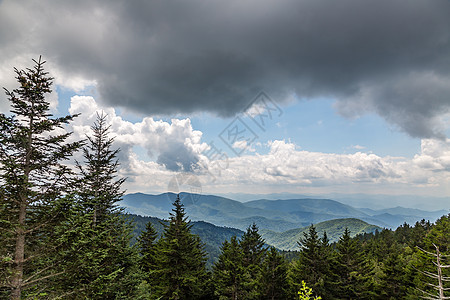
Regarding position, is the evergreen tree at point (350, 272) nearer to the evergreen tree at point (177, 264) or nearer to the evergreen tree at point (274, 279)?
the evergreen tree at point (274, 279)

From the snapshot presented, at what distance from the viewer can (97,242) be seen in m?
14.8

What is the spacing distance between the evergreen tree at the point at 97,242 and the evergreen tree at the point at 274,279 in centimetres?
2036

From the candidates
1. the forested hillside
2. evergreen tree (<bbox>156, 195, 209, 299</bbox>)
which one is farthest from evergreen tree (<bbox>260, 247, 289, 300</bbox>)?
evergreen tree (<bbox>156, 195, 209, 299</bbox>)

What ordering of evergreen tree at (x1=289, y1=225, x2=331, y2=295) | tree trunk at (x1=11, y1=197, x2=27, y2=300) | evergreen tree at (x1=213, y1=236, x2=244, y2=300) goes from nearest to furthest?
tree trunk at (x1=11, y1=197, x2=27, y2=300) < evergreen tree at (x1=213, y1=236, x2=244, y2=300) < evergreen tree at (x1=289, y1=225, x2=331, y2=295)

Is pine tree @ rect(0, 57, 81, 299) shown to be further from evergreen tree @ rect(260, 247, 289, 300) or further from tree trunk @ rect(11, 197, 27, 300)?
evergreen tree @ rect(260, 247, 289, 300)

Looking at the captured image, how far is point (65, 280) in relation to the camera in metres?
11.1

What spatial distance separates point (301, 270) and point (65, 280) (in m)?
28.3

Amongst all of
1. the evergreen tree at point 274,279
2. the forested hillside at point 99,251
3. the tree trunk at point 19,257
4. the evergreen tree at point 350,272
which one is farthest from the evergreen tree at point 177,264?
the evergreen tree at point 350,272

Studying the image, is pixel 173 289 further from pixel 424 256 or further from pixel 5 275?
pixel 424 256

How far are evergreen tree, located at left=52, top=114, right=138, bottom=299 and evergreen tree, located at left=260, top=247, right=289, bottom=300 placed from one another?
20.4 meters

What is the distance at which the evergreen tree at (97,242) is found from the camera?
10.8 meters

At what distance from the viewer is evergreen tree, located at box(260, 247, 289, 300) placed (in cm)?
3142

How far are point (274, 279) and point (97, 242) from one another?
85.5 feet

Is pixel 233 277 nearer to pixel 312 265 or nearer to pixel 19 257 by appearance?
pixel 312 265
